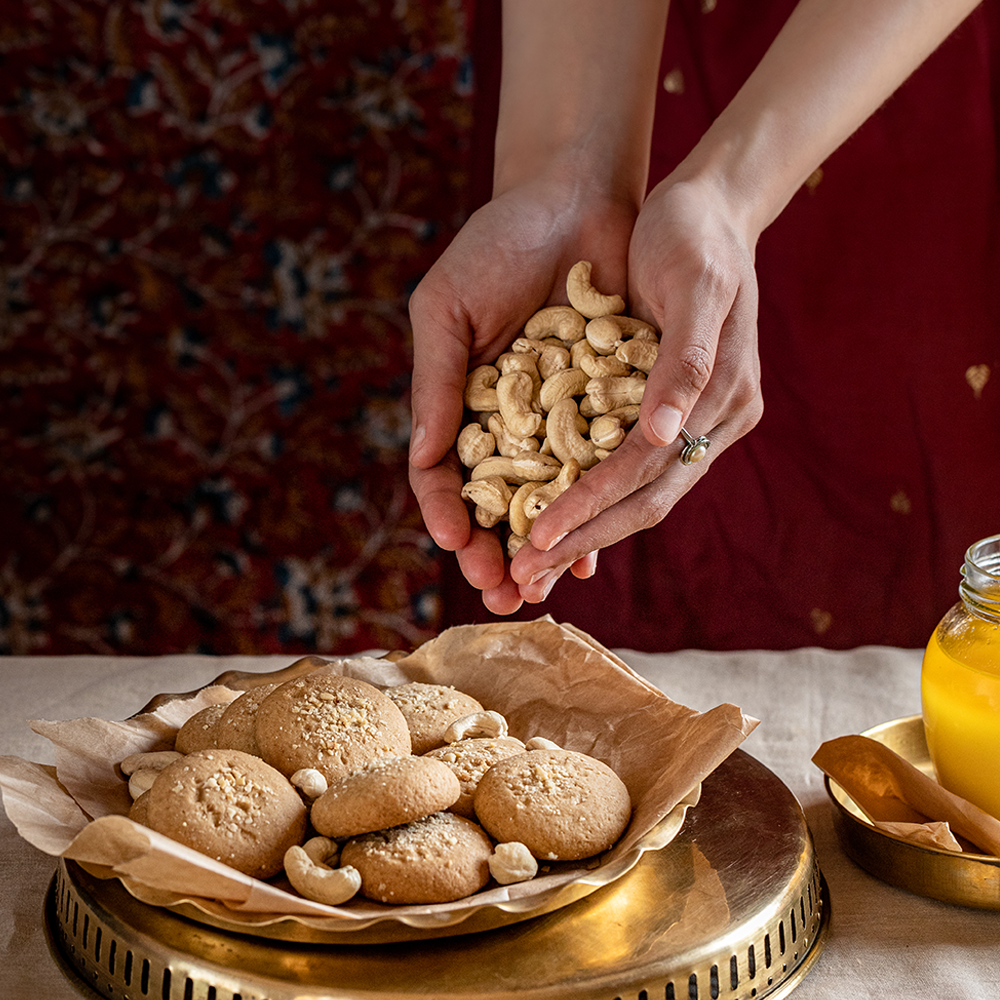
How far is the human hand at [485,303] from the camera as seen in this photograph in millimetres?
911

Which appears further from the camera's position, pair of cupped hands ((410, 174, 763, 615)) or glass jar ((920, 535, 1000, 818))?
pair of cupped hands ((410, 174, 763, 615))

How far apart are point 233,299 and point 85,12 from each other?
1.95ft

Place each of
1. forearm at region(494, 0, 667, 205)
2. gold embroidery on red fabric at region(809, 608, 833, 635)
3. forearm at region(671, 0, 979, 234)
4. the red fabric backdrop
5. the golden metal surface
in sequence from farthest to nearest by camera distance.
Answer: gold embroidery on red fabric at region(809, 608, 833, 635), the red fabric backdrop, forearm at region(494, 0, 667, 205), forearm at region(671, 0, 979, 234), the golden metal surface

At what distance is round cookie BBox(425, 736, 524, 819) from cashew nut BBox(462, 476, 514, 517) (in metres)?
0.20

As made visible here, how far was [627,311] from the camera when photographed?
1.00 meters

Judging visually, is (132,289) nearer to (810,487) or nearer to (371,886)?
(810,487)

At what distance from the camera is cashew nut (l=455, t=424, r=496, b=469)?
3.04ft

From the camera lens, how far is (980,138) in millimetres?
1427

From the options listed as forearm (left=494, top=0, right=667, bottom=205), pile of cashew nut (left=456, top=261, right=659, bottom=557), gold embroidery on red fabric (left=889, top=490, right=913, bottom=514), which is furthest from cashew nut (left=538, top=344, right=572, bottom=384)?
gold embroidery on red fabric (left=889, top=490, right=913, bottom=514)

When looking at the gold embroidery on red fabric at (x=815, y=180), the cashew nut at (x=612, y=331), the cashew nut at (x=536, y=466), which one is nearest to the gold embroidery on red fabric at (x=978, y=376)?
the gold embroidery on red fabric at (x=815, y=180)

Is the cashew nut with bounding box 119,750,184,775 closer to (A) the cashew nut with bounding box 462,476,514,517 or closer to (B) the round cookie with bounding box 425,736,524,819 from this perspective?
(B) the round cookie with bounding box 425,736,524,819

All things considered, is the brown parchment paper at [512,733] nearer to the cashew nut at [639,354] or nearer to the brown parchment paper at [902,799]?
the brown parchment paper at [902,799]

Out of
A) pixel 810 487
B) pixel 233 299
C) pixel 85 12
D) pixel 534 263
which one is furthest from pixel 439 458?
pixel 85 12

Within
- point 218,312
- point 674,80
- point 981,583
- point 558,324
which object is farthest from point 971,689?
point 218,312
